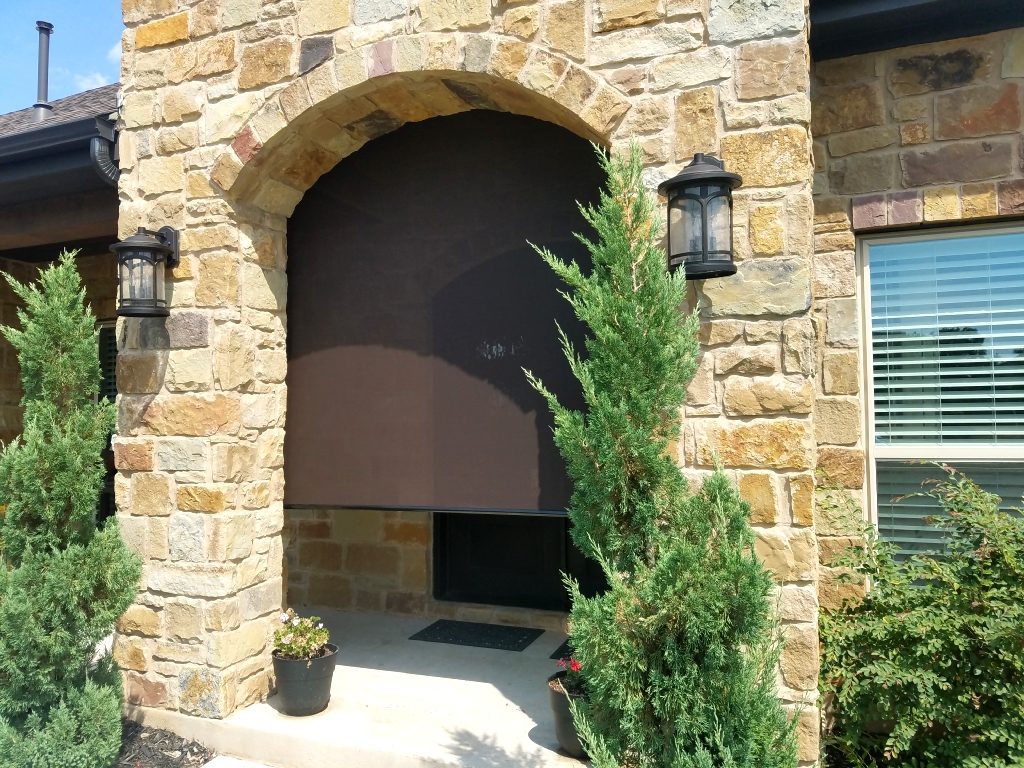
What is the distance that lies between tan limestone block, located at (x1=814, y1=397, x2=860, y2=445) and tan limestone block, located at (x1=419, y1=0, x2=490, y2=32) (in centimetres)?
236

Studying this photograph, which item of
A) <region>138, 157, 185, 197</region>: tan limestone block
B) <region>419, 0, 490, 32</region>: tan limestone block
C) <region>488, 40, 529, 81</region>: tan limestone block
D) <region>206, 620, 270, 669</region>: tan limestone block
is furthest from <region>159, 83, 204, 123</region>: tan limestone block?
<region>206, 620, 270, 669</region>: tan limestone block

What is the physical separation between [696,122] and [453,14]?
1.20 m

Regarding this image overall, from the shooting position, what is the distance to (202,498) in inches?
146

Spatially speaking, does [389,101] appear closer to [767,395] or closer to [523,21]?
[523,21]

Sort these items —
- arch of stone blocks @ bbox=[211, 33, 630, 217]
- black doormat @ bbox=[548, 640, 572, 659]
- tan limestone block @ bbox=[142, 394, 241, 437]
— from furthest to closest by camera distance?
black doormat @ bbox=[548, 640, 572, 659], tan limestone block @ bbox=[142, 394, 241, 437], arch of stone blocks @ bbox=[211, 33, 630, 217]

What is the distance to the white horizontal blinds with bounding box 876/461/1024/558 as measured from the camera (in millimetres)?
3490

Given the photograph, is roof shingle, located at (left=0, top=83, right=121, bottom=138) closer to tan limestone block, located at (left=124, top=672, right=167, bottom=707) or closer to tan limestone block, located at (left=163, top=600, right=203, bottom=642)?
tan limestone block, located at (left=163, top=600, right=203, bottom=642)

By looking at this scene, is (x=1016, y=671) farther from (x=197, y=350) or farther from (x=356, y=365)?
(x=197, y=350)

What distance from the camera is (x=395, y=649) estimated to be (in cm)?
489

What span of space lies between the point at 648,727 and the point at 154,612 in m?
2.64

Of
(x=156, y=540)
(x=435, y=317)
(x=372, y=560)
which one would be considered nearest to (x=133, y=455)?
(x=156, y=540)

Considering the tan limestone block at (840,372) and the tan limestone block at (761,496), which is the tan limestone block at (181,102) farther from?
the tan limestone block at (840,372)

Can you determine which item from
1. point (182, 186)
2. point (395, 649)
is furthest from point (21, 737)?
point (182, 186)

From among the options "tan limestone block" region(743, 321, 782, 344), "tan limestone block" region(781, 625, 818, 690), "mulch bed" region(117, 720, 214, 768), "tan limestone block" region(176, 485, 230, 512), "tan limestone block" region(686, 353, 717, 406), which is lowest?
"mulch bed" region(117, 720, 214, 768)
